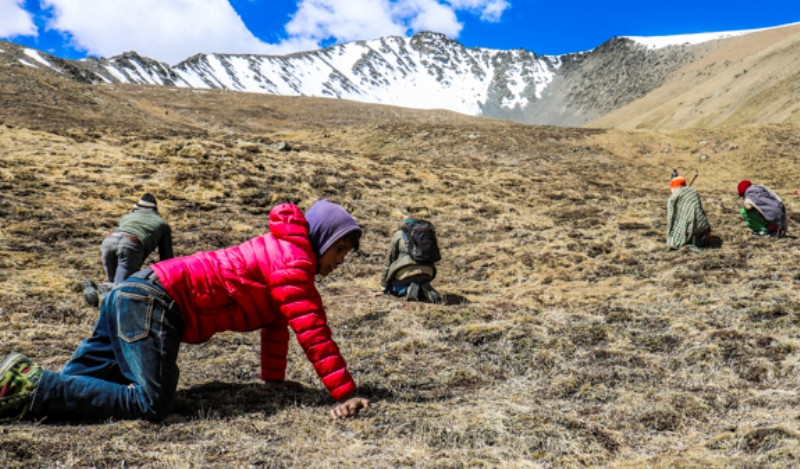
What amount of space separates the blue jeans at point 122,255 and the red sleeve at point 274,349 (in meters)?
3.69

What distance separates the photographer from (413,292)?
8.42 metres

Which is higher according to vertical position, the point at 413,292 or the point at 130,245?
the point at 130,245

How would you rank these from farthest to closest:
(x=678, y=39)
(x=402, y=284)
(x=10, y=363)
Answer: (x=678, y=39) → (x=402, y=284) → (x=10, y=363)

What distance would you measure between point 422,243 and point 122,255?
4.36 metres

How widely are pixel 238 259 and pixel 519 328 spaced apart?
159 inches

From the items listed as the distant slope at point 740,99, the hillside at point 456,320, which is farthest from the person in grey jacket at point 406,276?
the distant slope at point 740,99

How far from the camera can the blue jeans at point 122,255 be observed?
7.17 meters

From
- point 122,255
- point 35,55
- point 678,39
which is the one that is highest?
point 678,39

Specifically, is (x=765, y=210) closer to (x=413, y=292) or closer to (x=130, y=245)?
(x=413, y=292)

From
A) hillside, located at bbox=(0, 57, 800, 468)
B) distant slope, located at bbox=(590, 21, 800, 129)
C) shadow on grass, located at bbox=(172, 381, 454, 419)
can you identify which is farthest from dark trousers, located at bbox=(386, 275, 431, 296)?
distant slope, located at bbox=(590, 21, 800, 129)

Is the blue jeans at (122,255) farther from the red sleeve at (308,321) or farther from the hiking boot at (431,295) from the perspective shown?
the red sleeve at (308,321)

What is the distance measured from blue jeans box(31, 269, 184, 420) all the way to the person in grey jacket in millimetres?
5104

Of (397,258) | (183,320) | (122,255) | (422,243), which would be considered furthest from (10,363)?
(397,258)

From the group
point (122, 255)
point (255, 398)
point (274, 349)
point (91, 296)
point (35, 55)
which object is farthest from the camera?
point (35, 55)
